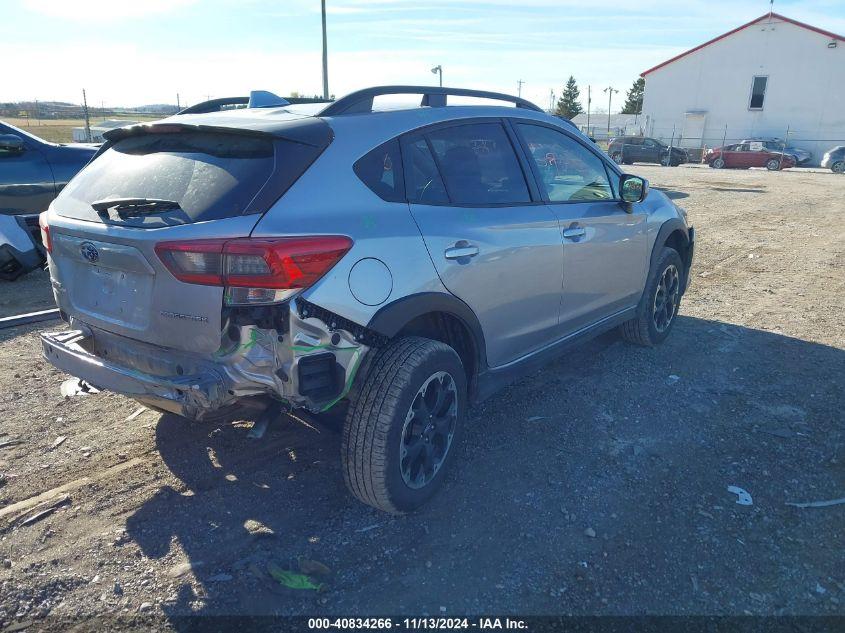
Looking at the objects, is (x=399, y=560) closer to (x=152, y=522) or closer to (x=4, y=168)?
(x=152, y=522)

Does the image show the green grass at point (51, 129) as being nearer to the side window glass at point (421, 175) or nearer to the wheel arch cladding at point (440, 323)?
the side window glass at point (421, 175)

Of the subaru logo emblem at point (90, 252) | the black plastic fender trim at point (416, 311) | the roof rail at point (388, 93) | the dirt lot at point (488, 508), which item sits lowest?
the dirt lot at point (488, 508)

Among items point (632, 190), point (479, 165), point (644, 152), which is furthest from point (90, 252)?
point (644, 152)

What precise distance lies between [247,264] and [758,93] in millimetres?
49708

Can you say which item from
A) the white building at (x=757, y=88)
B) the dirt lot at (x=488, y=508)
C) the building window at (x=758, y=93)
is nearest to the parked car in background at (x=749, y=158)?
the white building at (x=757, y=88)

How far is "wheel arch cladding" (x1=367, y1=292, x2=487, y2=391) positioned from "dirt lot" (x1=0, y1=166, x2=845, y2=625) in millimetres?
632

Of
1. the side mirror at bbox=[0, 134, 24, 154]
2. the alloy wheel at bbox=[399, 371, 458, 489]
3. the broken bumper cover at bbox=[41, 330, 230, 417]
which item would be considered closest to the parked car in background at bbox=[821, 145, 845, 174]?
the side mirror at bbox=[0, 134, 24, 154]

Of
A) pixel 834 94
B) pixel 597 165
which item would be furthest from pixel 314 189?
pixel 834 94

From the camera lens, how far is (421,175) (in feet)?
10.1

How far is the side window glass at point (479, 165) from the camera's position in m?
3.25

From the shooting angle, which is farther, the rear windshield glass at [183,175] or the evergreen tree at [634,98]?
the evergreen tree at [634,98]

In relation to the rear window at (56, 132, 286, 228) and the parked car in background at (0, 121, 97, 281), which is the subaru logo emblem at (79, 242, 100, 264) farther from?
the parked car in background at (0, 121, 97, 281)

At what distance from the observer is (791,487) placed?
3307 mm

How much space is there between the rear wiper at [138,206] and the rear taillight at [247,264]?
0.70ft
